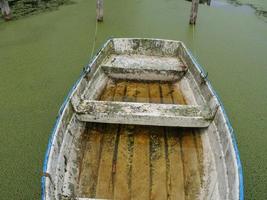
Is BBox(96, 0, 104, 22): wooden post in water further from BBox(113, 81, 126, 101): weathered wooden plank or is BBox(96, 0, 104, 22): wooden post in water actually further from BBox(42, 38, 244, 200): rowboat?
BBox(42, 38, 244, 200): rowboat

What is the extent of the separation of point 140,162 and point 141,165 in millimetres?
34

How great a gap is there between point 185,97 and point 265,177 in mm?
1231

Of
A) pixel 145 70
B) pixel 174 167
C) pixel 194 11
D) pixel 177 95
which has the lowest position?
pixel 174 167

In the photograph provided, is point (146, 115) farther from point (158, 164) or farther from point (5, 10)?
point (5, 10)

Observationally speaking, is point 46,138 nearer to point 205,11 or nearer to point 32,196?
point 32,196

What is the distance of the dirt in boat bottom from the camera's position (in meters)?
1.97

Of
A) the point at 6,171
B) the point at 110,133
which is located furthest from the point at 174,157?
the point at 6,171

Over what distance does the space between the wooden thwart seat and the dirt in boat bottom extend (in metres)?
0.19

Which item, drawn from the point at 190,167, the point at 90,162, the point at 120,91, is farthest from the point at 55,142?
the point at 120,91

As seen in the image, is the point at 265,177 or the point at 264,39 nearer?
the point at 265,177

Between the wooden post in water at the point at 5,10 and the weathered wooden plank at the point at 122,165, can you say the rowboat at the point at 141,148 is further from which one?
the wooden post in water at the point at 5,10

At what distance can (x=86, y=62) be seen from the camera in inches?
179

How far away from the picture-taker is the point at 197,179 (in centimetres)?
204

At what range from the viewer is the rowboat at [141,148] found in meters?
1.85
